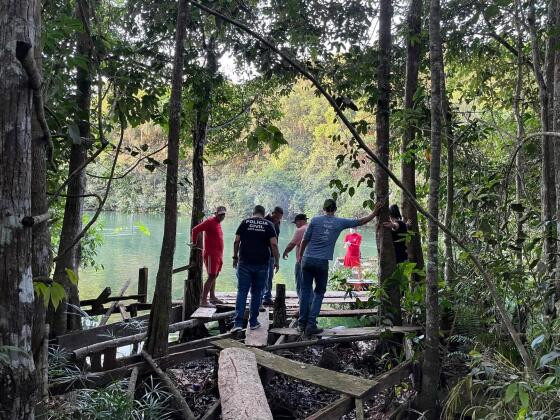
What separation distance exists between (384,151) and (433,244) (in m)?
1.57

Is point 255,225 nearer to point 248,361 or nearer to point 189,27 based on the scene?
point 248,361

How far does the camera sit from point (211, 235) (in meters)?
7.46

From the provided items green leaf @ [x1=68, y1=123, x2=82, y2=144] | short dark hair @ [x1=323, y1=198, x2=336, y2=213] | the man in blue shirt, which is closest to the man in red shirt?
the man in blue shirt

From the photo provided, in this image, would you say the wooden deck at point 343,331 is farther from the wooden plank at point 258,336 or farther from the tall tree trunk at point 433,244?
the tall tree trunk at point 433,244

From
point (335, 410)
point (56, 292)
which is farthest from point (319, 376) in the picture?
point (56, 292)

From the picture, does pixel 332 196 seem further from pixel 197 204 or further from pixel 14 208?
pixel 14 208

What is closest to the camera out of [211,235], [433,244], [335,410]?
[335,410]

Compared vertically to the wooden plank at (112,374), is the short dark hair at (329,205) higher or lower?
higher

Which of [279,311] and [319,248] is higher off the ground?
[319,248]

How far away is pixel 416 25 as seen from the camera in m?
6.28

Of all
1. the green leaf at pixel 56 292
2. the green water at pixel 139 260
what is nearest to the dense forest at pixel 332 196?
the green leaf at pixel 56 292

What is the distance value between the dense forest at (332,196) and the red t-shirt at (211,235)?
356mm

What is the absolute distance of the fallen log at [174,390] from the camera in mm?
4164

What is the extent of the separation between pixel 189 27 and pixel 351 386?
4758 millimetres
